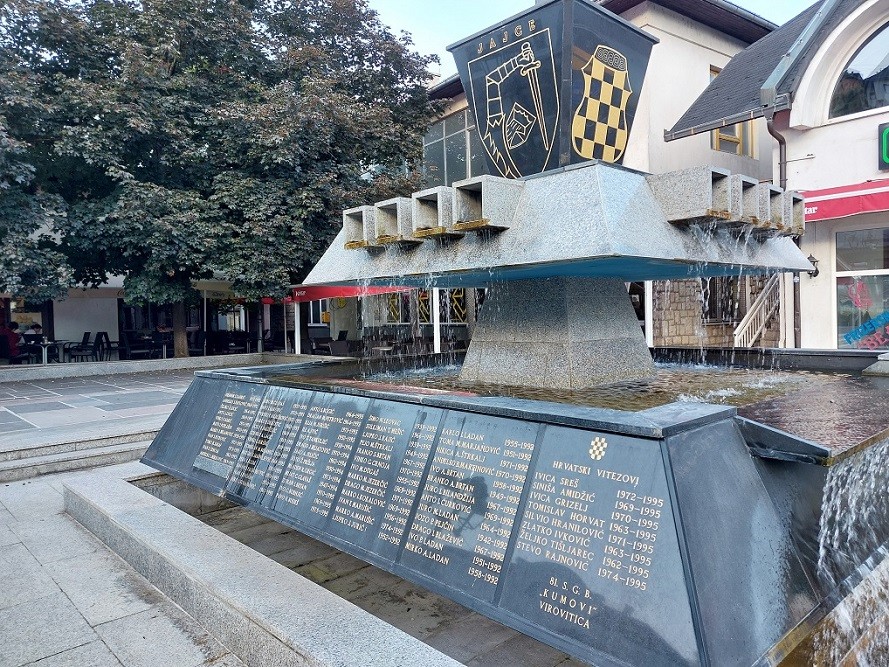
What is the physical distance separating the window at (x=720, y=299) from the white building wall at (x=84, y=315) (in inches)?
667

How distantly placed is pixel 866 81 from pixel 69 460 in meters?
13.0

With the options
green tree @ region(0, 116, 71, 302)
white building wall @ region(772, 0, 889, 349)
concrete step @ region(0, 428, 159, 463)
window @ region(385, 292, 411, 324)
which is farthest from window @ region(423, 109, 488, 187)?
concrete step @ region(0, 428, 159, 463)

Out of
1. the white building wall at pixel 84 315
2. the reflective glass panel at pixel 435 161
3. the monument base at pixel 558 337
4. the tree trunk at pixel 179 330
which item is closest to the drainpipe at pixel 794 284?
the monument base at pixel 558 337

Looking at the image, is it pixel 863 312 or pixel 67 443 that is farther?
pixel 863 312

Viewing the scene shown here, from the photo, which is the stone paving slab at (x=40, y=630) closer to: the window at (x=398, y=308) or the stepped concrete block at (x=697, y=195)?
the stepped concrete block at (x=697, y=195)

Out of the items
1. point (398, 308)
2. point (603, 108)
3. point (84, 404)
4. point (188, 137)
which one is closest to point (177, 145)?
point (188, 137)

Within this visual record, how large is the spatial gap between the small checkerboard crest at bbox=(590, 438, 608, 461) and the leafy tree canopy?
12541mm

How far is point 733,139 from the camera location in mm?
13938

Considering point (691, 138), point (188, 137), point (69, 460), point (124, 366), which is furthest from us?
point (124, 366)

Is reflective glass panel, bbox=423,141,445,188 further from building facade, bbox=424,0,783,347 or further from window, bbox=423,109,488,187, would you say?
building facade, bbox=424,0,783,347

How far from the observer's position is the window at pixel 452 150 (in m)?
17.3

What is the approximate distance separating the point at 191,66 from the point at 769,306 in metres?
14.9

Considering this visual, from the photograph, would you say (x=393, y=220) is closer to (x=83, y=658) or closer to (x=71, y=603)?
(x=71, y=603)

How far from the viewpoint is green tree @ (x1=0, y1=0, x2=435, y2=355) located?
13070 mm
